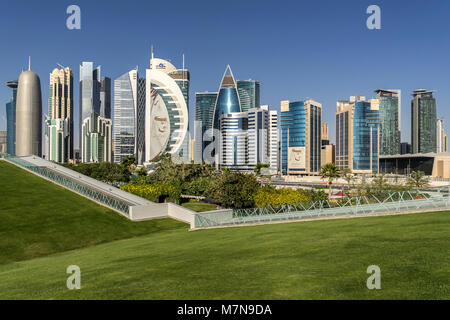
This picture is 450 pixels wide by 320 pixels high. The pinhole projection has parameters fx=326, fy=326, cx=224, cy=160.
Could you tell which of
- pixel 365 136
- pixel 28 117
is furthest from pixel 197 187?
pixel 365 136

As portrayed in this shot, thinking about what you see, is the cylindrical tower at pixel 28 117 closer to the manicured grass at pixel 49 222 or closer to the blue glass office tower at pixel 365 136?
the manicured grass at pixel 49 222

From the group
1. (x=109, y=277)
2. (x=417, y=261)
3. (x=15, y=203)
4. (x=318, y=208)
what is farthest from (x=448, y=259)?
(x=15, y=203)

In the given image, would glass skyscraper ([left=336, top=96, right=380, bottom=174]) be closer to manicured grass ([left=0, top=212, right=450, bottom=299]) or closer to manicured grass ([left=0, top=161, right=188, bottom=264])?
manicured grass ([left=0, top=161, right=188, bottom=264])

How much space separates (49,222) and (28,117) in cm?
9117

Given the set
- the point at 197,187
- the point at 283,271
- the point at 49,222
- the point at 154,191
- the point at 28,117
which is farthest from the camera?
the point at 28,117

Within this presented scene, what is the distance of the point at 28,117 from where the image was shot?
105 m

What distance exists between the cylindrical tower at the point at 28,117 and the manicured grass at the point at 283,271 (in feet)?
339

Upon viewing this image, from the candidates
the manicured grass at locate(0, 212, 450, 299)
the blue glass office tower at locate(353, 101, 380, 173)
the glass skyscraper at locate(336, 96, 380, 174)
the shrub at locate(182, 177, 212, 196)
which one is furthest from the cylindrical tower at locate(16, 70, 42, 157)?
the blue glass office tower at locate(353, 101, 380, 173)

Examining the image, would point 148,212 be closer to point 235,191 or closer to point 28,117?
point 235,191

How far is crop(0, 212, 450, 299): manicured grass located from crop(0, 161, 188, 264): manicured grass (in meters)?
10.7

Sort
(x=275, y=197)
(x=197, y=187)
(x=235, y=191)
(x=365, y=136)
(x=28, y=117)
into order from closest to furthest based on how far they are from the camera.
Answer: (x=275, y=197), (x=235, y=191), (x=197, y=187), (x=28, y=117), (x=365, y=136)
